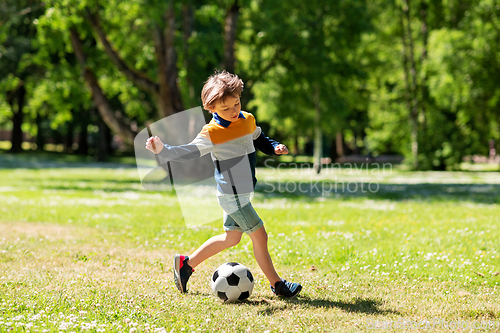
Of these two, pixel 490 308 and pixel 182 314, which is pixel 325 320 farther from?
pixel 490 308

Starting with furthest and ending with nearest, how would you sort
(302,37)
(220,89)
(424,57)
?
1. (424,57)
2. (302,37)
3. (220,89)

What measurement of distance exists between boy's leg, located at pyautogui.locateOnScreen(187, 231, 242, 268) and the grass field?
378mm

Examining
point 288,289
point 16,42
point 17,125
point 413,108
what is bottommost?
point 288,289

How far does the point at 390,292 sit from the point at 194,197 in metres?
2.68

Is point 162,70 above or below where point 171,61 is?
below

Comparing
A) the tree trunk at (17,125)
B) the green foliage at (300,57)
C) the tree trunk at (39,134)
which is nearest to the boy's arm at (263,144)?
the green foliage at (300,57)

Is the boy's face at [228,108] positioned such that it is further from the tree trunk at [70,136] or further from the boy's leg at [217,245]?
the tree trunk at [70,136]

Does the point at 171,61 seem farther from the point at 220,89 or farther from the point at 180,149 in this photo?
the point at 180,149

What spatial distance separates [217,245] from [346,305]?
1.49 meters

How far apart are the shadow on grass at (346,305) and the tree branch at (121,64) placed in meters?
16.6

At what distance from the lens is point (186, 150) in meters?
4.21

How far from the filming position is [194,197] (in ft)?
19.7

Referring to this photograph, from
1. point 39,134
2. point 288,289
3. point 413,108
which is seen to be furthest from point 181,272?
point 39,134

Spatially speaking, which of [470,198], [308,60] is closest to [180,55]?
[308,60]
